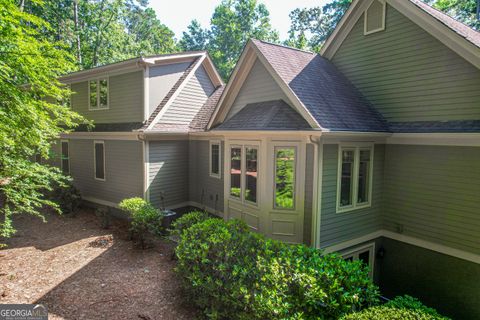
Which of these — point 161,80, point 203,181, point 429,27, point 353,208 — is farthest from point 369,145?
point 161,80

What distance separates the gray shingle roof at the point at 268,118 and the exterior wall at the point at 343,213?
1.09 m

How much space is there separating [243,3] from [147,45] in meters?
15.1

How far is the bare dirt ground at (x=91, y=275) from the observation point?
21.4 feet

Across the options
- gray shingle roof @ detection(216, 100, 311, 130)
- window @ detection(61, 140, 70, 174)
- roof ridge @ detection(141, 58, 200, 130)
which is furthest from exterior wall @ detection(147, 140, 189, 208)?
window @ detection(61, 140, 70, 174)

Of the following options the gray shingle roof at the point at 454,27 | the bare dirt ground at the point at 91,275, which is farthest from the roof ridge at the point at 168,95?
the gray shingle roof at the point at 454,27

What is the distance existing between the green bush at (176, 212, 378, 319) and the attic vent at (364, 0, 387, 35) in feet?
26.0

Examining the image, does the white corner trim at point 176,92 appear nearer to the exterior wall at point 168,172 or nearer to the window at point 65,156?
the exterior wall at point 168,172

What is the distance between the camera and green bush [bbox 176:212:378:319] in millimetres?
5195

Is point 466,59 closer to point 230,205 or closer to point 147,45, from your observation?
point 230,205

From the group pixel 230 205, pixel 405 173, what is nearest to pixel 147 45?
pixel 230 205

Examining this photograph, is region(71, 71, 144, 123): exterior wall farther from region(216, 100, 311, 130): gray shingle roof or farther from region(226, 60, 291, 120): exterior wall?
region(216, 100, 311, 130): gray shingle roof

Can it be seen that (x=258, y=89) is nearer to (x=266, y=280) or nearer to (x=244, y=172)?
(x=244, y=172)

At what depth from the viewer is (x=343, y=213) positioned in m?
8.45

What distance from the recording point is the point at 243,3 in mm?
38688
